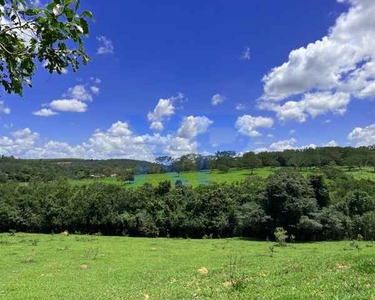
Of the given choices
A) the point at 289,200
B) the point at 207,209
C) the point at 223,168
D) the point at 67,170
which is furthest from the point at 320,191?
the point at 67,170

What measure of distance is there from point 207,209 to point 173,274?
43410 millimetres

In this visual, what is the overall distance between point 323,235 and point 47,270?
40410 millimetres

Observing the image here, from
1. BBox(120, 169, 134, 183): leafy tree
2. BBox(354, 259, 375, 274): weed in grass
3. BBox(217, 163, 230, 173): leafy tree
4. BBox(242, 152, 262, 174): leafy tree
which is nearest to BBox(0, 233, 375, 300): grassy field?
BBox(354, 259, 375, 274): weed in grass

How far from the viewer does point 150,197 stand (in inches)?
2758

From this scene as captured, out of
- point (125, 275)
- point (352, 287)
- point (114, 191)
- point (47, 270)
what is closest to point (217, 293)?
point (352, 287)

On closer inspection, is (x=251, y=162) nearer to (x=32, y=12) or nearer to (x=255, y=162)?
(x=255, y=162)

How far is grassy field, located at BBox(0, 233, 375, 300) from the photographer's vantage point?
345 inches

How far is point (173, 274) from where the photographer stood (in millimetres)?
20719

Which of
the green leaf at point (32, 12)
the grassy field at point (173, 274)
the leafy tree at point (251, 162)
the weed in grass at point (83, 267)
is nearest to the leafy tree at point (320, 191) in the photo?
the grassy field at point (173, 274)

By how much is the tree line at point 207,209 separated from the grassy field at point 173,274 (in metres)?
11.0

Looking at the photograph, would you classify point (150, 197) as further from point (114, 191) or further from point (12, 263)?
point (12, 263)

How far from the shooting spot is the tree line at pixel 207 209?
54.1 metres

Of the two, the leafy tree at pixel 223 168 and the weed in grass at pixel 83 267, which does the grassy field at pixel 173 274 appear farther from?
the leafy tree at pixel 223 168

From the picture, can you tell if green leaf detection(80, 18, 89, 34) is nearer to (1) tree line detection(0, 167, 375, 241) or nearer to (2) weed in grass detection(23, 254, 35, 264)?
(2) weed in grass detection(23, 254, 35, 264)
